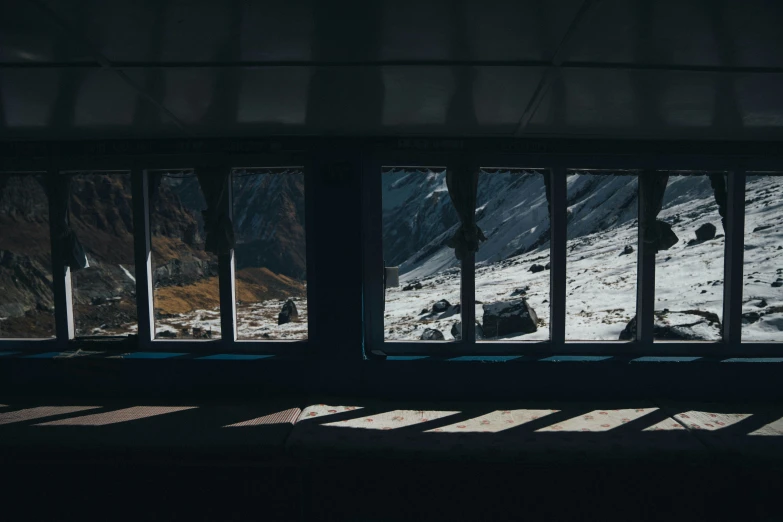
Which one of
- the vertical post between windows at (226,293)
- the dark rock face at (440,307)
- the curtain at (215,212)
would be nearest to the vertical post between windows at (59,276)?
the curtain at (215,212)

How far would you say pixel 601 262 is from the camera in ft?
44.9

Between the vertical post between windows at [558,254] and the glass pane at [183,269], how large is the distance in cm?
Result: 303

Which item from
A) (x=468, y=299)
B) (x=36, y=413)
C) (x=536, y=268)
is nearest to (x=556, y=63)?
(x=468, y=299)

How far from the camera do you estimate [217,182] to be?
3869 mm

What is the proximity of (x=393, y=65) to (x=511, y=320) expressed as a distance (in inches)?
163

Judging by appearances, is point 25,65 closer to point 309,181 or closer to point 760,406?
point 309,181

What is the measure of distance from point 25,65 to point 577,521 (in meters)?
3.94

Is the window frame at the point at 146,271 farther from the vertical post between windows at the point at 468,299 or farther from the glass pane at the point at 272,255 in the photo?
the vertical post between windows at the point at 468,299

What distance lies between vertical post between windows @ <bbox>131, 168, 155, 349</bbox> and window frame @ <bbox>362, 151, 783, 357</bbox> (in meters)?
2.00

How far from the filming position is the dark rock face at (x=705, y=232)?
13180 millimetres

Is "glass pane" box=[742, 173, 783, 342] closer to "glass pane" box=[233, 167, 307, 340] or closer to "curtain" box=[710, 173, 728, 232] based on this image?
"curtain" box=[710, 173, 728, 232]

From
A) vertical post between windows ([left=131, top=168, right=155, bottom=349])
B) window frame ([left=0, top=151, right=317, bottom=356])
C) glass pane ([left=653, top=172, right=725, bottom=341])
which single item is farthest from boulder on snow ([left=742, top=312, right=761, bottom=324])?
vertical post between windows ([left=131, top=168, right=155, bottom=349])

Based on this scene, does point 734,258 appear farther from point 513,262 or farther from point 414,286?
point 513,262

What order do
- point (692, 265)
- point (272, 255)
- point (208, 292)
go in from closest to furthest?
1. point (208, 292)
2. point (272, 255)
3. point (692, 265)
